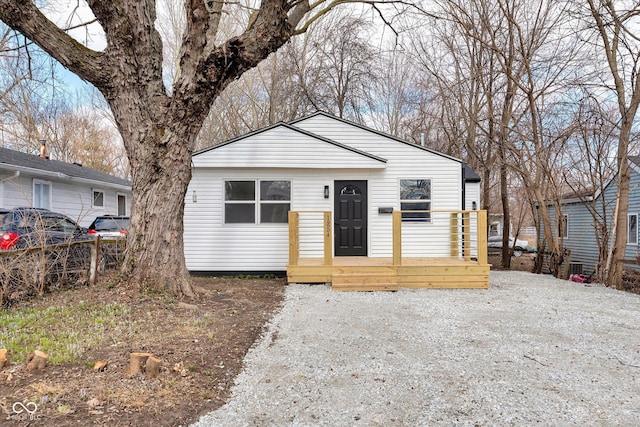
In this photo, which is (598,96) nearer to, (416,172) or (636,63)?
(636,63)

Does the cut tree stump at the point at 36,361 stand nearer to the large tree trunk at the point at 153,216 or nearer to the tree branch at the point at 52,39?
the large tree trunk at the point at 153,216

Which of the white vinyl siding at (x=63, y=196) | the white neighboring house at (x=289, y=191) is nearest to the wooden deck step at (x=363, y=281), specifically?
the white neighboring house at (x=289, y=191)

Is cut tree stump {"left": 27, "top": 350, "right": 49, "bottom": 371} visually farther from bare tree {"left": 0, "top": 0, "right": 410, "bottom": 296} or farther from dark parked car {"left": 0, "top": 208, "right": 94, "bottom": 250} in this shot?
dark parked car {"left": 0, "top": 208, "right": 94, "bottom": 250}

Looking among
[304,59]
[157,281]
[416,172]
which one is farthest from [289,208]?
[304,59]

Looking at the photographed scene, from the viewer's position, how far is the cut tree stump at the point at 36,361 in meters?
2.84

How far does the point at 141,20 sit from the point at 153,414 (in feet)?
16.0

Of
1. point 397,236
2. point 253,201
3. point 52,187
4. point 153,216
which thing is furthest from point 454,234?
point 52,187

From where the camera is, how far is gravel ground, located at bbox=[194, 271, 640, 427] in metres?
2.48

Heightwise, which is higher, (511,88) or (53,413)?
(511,88)

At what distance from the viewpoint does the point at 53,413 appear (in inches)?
90.5

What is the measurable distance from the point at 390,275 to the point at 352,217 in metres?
2.07

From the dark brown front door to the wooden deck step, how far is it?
66.6 inches

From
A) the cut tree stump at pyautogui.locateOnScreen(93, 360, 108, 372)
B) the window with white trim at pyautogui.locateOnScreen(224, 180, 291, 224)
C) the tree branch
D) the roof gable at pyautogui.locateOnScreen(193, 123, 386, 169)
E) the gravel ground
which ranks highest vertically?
the tree branch

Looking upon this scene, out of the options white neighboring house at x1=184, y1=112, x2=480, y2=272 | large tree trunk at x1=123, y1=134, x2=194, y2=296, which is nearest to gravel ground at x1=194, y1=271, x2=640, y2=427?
large tree trunk at x1=123, y1=134, x2=194, y2=296
